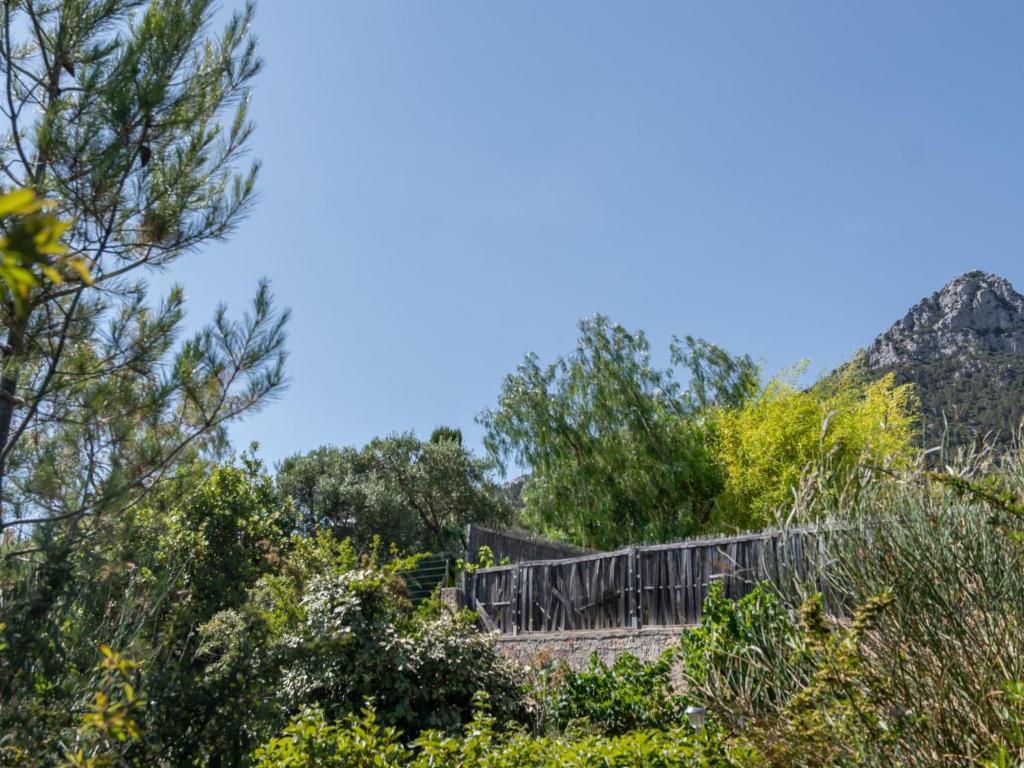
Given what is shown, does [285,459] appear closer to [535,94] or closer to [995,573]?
[535,94]

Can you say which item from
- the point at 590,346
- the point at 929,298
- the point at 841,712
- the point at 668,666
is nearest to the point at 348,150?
the point at 668,666

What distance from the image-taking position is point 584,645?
430 inches

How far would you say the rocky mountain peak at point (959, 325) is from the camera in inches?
1897

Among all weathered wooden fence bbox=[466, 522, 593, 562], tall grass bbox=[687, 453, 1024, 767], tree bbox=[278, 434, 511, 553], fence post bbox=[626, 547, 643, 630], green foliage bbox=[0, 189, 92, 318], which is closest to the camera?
green foliage bbox=[0, 189, 92, 318]

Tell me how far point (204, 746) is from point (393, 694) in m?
5.78

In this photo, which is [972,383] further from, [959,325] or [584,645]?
[584,645]

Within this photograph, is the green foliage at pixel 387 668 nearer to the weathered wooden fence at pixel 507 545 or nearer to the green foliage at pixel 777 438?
the weathered wooden fence at pixel 507 545

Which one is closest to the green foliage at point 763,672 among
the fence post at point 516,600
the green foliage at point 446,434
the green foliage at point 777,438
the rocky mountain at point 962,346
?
the fence post at point 516,600

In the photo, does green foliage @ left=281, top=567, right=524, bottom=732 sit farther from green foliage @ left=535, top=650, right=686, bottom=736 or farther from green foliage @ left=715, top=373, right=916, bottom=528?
green foliage @ left=715, top=373, right=916, bottom=528

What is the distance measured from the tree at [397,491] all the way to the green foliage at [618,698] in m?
17.9

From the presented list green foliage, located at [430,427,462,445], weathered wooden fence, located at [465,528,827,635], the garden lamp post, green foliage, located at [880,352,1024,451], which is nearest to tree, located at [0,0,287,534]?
the garden lamp post

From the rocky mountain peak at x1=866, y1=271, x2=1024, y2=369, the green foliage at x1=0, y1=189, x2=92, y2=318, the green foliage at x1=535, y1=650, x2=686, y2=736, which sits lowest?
the green foliage at x1=535, y1=650, x2=686, y2=736

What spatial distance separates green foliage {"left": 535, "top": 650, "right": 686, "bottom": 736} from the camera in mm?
8086

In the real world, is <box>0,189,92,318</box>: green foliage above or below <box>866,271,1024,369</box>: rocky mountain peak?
below
